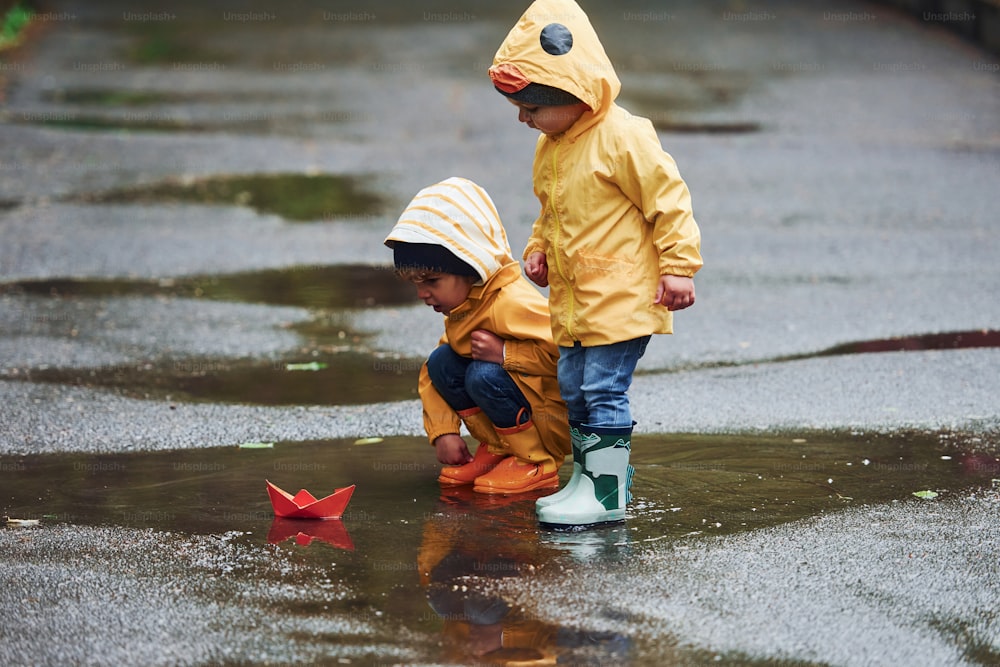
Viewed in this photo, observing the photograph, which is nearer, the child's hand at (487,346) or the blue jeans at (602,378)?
the blue jeans at (602,378)

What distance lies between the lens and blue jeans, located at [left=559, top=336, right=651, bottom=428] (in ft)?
14.1

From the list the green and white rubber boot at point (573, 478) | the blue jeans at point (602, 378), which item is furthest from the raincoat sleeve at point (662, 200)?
the green and white rubber boot at point (573, 478)

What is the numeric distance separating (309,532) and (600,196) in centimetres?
140

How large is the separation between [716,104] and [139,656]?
36.1ft

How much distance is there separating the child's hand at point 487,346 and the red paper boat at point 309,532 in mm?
726

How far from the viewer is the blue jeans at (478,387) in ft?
A: 15.0

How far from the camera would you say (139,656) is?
3404 millimetres

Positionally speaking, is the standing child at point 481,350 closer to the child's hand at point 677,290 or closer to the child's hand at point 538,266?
the child's hand at point 538,266

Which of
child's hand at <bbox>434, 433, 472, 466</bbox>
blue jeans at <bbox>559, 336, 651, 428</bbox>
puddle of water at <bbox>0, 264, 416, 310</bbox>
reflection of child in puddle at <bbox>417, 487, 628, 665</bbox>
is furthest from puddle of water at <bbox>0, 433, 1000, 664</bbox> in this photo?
puddle of water at <bbox>0, 264, 416, 310</bbox>

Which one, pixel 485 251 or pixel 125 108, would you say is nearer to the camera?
pixel 485 251

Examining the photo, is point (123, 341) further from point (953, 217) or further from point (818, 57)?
point (818, 57)

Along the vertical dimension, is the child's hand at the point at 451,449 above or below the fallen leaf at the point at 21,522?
above

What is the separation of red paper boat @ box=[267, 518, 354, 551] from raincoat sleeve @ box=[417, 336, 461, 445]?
0.55 metres

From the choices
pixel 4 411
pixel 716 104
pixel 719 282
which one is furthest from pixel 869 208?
pixel 4 411
